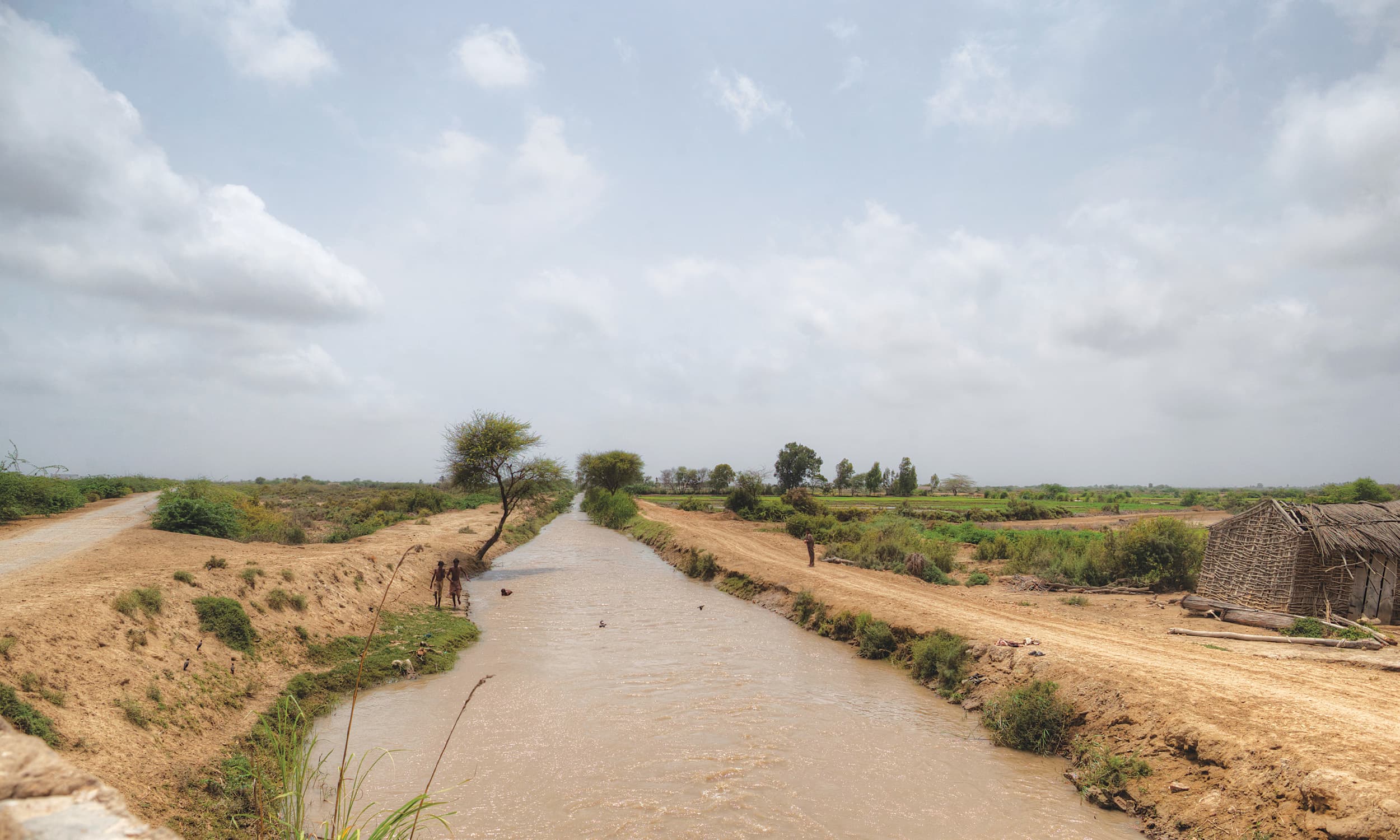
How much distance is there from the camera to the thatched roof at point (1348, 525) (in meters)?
16.5

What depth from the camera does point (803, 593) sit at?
20562 mm

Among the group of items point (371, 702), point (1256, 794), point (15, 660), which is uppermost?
point (15, 660)

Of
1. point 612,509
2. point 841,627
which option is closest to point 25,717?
point 841,627

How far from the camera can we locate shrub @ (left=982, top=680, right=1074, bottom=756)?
35.1ft

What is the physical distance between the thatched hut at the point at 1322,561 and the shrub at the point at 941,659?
989cm

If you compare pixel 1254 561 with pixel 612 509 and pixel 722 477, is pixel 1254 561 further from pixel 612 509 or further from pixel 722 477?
pixel 722 477

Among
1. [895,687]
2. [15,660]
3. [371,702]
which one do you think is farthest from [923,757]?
[15,660]

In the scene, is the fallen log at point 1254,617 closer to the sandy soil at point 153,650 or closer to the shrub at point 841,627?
the shrub at point 841,627

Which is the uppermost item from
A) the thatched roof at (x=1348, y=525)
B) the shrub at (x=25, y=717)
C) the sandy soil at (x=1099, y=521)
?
the thatched roof at (x=1348, y=525)

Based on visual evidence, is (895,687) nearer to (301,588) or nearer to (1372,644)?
(1372,644)

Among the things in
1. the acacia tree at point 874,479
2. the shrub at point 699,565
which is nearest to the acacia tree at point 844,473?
the acacia tree at point 874,479

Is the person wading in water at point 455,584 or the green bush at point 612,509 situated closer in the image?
the person wading in water at point 455,584

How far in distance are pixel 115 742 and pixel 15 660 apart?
1.92m

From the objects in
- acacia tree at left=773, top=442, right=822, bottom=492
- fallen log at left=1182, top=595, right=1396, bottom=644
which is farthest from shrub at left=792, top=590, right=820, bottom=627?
acacia tree at left=773, top=442, right=822, bottom=492
